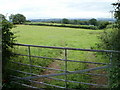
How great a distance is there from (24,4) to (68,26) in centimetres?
1290

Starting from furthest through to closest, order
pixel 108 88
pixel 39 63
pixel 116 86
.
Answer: pixel 39 63, pixel 108 88, pixel 116 86

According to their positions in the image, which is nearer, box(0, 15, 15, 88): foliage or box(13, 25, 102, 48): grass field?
box(0, 15, 15, 88): foliage

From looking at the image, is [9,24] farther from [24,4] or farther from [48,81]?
[24,4]

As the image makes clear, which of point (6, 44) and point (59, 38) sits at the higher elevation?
point (6, 44)

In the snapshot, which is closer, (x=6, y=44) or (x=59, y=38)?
(x=6, y=44)

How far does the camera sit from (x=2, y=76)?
2840 mm

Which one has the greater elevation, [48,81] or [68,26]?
[68,26]

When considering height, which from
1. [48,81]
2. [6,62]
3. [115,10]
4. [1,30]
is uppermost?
[115,10]

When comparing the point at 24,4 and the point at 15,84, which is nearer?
the point at 15,84

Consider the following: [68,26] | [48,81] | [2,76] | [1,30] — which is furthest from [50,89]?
[68,26]

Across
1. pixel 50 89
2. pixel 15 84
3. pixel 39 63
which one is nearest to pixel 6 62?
pixel 15 84

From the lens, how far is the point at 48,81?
3400mm

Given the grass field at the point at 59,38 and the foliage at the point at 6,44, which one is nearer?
the foliage at the point at 6,44

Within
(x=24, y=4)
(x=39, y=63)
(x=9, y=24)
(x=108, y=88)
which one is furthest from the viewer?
(x=24, y=4)
